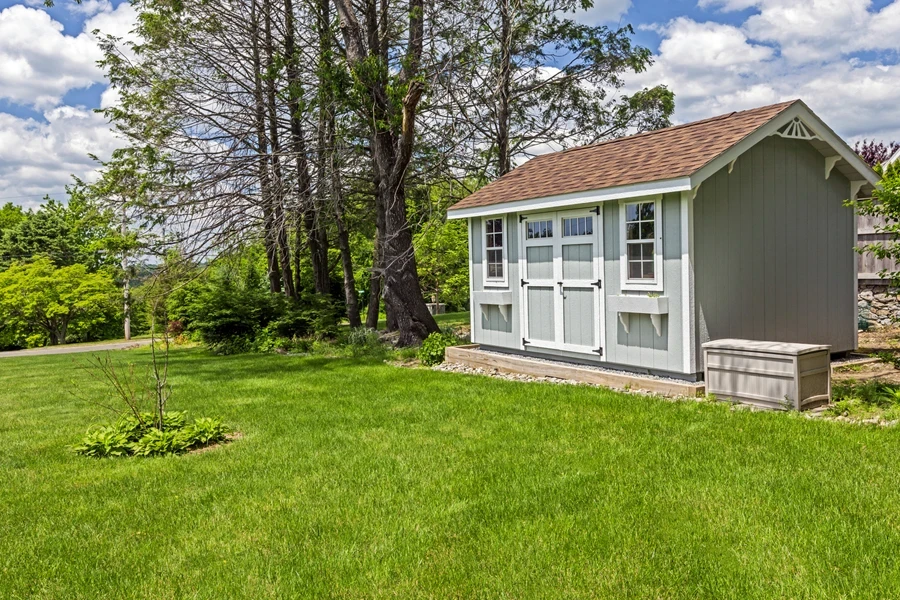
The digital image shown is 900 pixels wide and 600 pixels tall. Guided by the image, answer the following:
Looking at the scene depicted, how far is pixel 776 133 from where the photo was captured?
802cm

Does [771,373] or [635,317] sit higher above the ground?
[635,317]

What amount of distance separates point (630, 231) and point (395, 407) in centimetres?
370

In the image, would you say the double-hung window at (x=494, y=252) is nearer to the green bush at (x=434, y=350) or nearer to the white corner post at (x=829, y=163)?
the green bush at (x=434, y=350)

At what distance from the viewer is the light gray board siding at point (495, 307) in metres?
10.2

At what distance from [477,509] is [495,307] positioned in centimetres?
700

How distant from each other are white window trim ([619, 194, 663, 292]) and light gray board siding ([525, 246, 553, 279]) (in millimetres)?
1426

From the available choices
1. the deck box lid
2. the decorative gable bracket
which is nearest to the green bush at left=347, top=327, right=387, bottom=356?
the deck box lid

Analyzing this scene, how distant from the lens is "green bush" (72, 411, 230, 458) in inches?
229

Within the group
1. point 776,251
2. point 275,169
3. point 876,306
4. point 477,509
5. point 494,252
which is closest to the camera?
point 477,509

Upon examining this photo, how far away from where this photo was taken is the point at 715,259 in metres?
7.72

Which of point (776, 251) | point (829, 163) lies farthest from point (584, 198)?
A: point (829, 163)

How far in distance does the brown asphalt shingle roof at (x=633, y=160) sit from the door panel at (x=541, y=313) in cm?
143

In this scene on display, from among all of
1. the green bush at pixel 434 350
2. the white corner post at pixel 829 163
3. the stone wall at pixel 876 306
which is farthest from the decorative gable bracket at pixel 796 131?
the green bush at pixel 434 350

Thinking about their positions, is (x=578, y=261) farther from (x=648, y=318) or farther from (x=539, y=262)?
(x=648, y=318)
